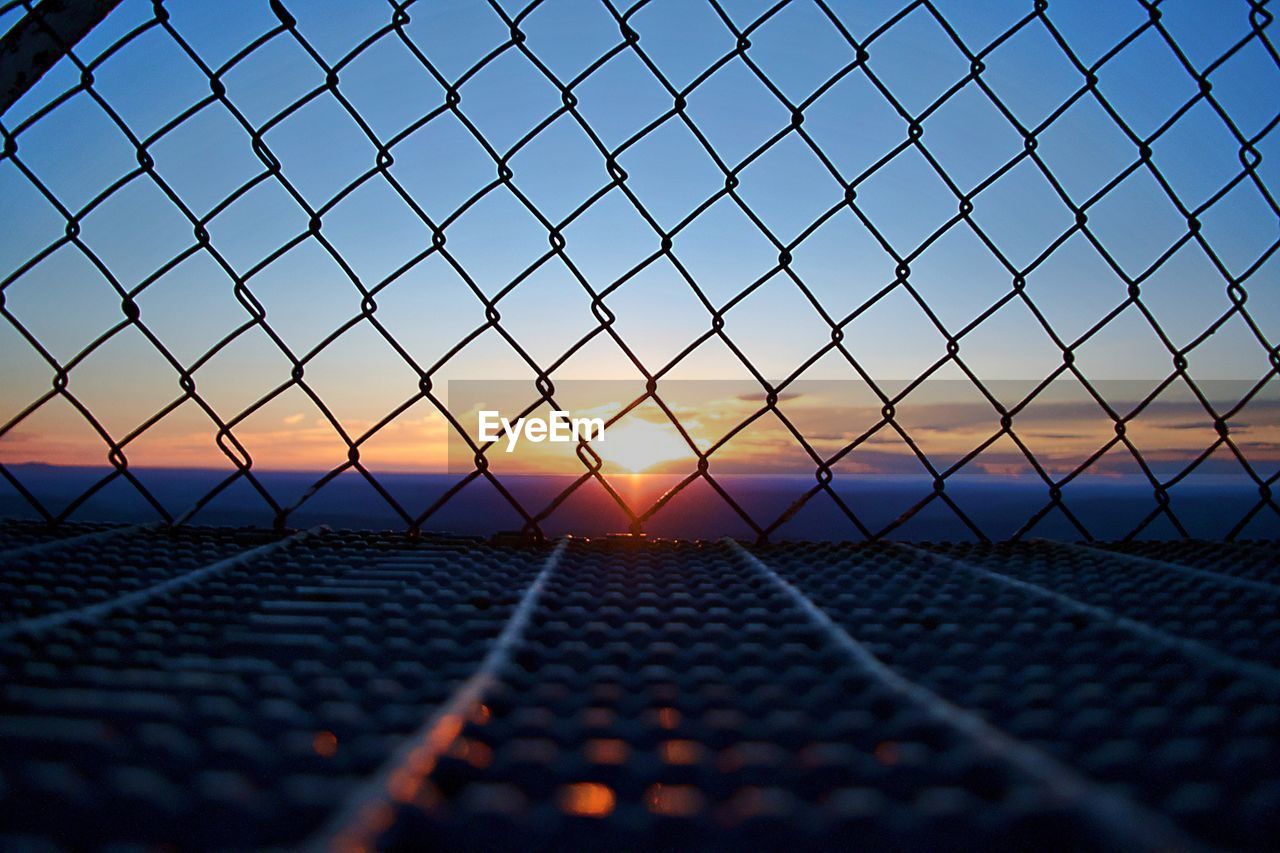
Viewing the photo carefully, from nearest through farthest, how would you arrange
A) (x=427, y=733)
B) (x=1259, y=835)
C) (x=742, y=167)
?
A: (x=1259, y=835) < (x=427, y=733) < (x=742, y=167)

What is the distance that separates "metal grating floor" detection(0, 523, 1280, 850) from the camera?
1.71 feet

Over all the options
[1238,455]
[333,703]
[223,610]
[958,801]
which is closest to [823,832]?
→ [958,801]

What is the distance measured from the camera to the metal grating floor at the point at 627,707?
52cm

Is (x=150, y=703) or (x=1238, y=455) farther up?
(x=1238, y=455)

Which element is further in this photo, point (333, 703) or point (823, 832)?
point (333, 703)

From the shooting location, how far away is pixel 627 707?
2.40 feet

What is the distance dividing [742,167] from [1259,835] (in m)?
1.37

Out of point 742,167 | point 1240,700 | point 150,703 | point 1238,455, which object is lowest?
point 150,703

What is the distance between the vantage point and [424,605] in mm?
1052

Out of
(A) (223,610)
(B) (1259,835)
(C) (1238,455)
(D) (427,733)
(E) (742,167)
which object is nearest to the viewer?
(B) (1259,835)

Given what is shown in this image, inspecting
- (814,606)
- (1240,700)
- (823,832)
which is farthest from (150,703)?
(1240,700)

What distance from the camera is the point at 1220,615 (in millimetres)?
1065

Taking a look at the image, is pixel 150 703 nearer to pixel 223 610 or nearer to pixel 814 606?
pixel 223 610

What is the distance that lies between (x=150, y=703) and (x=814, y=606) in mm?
743
